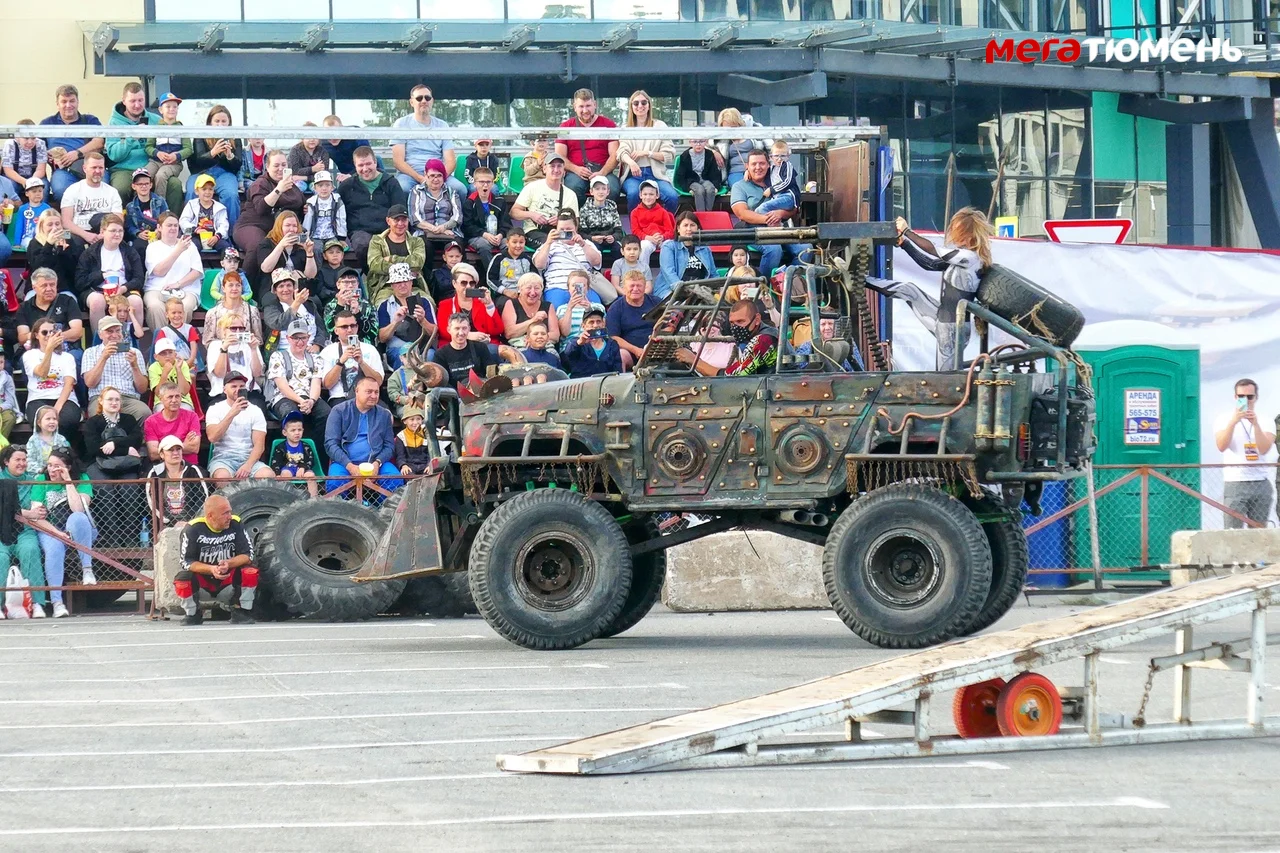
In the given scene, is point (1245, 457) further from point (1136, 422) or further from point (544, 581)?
point (544, 581)

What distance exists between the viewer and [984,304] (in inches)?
573

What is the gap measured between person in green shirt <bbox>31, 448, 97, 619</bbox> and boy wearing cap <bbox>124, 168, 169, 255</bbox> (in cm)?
297

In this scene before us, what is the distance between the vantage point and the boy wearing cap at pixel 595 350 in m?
19.2

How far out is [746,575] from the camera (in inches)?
704

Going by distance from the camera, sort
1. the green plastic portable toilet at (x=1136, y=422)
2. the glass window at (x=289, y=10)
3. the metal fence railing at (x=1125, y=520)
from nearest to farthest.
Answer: the metal fence railing at (x=1125, y=520), the green plastic portable toilet at (x=1136, y=422), the glass window at (x=289, y=10)

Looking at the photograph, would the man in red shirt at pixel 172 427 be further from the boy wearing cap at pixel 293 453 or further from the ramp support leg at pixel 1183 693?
the ramp support leg at pixel 1183 693

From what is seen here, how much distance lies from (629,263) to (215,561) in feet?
19.0

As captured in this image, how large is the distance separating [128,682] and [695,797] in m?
5.77

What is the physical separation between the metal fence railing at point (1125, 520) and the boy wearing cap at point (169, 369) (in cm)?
825

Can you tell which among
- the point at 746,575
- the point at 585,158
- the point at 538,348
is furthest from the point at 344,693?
the point at 585,158

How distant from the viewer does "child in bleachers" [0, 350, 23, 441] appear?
18.7m

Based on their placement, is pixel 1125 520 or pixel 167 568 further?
pixel 1125 520

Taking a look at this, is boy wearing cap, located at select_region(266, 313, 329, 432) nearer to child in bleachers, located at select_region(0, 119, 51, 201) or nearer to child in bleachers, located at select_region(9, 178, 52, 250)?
child in bleachers, located at select_region(9, 178, 52, 250)

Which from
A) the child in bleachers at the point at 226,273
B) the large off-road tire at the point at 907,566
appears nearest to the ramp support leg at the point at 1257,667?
the large off-road tire at the point at 907,566
